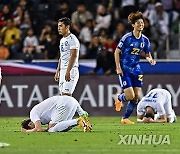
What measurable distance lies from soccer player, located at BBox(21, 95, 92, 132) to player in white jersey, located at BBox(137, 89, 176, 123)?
4.30 m

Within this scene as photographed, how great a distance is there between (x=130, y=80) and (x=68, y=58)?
244 cm

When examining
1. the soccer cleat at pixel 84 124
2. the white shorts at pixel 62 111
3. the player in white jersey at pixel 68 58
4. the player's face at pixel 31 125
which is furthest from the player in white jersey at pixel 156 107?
the player's face at pixel 31 125

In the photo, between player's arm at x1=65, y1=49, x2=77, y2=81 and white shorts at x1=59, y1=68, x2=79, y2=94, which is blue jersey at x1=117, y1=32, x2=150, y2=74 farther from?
player's arm at x1=65, y1=49, x2=77, y2=81

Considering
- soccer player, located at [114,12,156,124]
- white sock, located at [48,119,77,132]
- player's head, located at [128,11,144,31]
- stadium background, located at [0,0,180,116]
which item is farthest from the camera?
stadium background, located at [0,0,180,116]

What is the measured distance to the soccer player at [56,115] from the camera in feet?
47.3

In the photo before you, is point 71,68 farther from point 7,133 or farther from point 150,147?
point 150,147

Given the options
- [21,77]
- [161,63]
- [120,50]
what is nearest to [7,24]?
[21,77]

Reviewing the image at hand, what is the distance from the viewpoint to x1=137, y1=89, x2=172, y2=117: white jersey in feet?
61.1

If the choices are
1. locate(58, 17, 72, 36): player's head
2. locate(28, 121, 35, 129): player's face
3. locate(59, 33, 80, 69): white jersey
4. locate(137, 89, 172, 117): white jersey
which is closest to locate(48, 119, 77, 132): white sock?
locate(28, 121, 35, 129): player's face

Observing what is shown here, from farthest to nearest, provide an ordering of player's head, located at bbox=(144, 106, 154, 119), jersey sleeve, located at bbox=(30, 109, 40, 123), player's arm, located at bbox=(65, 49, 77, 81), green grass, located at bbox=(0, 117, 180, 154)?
player's head, located at bbox=(144, 106, 154, 119) < player's arm, located at bbox=(65, 49, 77, 81) < jersey sleeve, located at bbox=(30, 109, 40, 123) < green grass, located at bbox=(0, 117, 180, 154)

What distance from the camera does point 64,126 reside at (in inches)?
569

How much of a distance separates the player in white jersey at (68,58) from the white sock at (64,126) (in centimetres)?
135

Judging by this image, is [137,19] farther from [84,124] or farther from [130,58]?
[84,124]

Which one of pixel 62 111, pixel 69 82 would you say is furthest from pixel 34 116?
pixel 69 82
